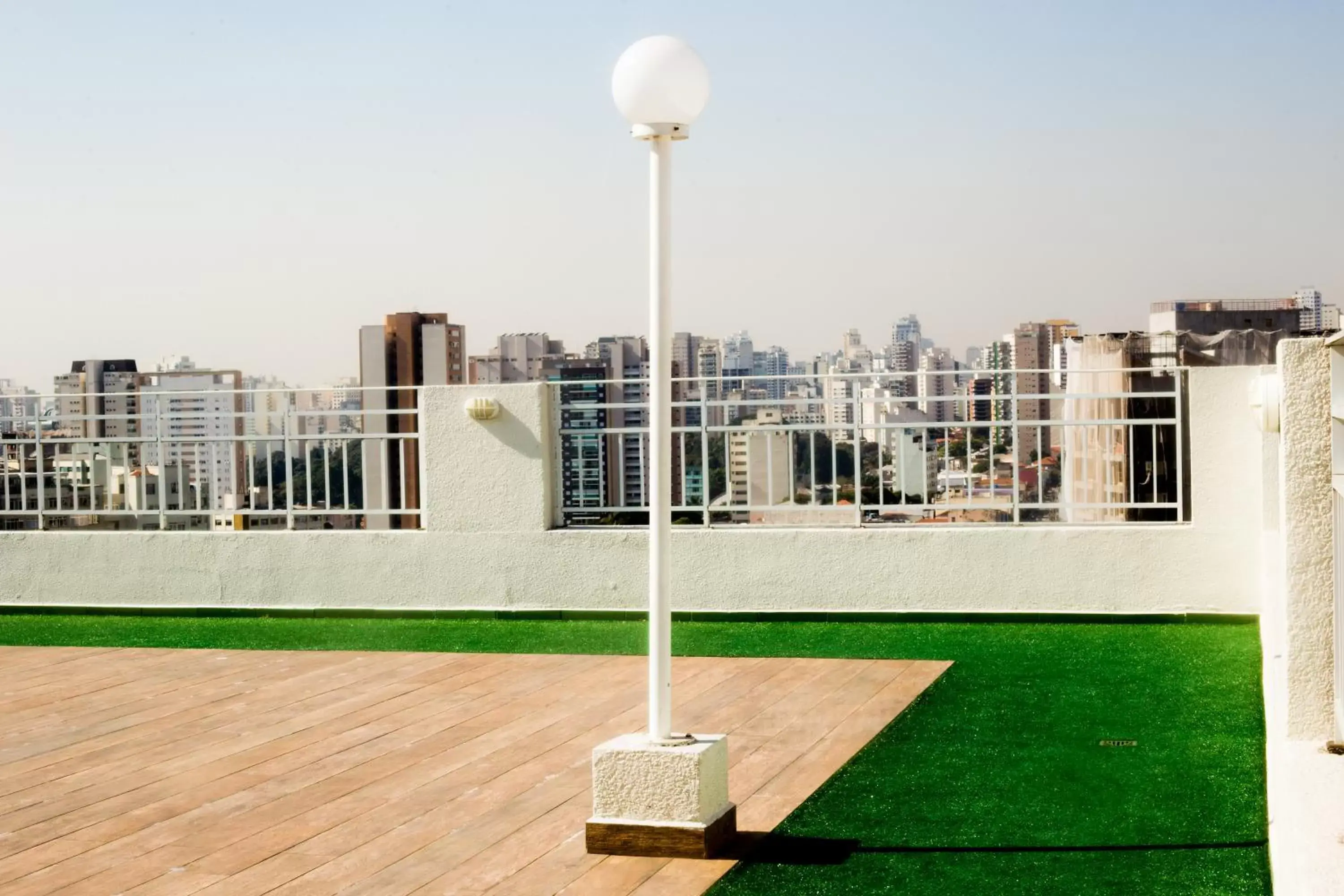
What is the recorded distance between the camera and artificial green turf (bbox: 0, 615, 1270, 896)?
3.64 metres

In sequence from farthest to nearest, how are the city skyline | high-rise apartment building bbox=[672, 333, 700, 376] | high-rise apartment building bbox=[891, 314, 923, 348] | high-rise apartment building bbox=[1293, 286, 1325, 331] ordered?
high-rise apartment building bbox=[891, 314, 923, 348]
high-rise apartment building bbox=[1293, 286, 1325, 331]
the city skyline
high-rise apartment building bbox=[672, 333, 700, 376]

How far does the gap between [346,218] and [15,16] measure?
6.43 meters

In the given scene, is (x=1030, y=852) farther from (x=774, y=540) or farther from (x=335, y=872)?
(x=774, y=540)

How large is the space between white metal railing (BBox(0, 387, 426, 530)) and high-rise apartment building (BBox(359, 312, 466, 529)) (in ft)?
0.04

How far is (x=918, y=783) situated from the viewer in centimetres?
451

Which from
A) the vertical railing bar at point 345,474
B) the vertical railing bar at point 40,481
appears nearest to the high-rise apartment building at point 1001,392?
the vertical railing bar at point 345,474

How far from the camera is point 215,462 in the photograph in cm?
933

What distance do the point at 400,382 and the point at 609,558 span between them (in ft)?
23.4

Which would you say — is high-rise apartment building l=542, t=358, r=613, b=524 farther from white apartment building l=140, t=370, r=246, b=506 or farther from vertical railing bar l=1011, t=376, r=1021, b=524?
vertical railing bar l=1011, t=376, r=1021, b=524

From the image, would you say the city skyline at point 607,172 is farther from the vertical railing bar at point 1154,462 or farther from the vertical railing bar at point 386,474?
the vertical railing bar at point 1154,462

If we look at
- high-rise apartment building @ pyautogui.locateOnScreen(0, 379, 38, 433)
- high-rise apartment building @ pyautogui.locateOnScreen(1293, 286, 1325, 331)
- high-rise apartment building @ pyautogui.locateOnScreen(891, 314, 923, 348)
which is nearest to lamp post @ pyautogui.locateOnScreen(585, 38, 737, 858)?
high-rise apartment building @ pyautogui.locateOnScreen(0, 379, 38, 433)

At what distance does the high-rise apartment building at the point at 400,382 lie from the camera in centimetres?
891

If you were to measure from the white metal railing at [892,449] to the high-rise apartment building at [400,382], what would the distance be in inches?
43.1

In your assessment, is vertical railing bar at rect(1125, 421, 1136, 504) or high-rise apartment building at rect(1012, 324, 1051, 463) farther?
high-rise apartment building at rect(1012, 324, 1051, 463)
